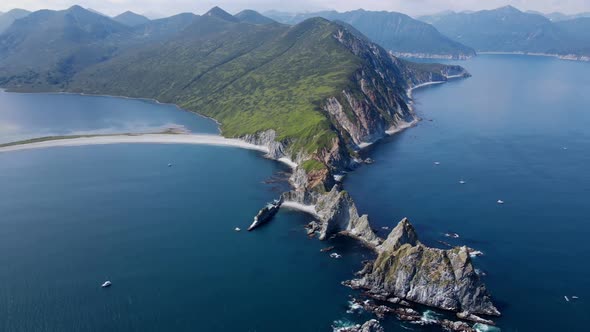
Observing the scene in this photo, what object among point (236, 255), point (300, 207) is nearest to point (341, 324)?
point (236, 255)

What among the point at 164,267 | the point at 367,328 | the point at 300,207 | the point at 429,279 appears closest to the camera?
the point at 367,328

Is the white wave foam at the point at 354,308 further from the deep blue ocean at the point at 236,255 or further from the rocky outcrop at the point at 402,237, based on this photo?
the rocky outcrop at the point at 402,237

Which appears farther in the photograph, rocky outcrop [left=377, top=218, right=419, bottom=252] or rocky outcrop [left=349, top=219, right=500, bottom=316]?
rocky outcrop [left=377, top=218, right=419, bottom=252]

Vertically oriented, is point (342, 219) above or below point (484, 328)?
above

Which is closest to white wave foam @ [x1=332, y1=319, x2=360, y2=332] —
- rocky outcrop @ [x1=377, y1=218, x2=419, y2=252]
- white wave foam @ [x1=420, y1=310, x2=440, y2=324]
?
white wave foam @ [x1=420, y1=310, x2=440, y2=324]

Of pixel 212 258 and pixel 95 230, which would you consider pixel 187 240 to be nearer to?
pixel 212 258

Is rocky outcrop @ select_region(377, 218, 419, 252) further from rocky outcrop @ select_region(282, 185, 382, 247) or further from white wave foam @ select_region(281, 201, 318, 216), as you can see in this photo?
white wave foam @ select_region(281, 201, 318, 216)

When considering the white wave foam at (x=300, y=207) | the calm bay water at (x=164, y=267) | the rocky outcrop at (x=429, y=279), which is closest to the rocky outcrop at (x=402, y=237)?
the rocky outcrop at (x=429, y=279)

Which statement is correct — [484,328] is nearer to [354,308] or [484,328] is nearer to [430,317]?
[430,317]
